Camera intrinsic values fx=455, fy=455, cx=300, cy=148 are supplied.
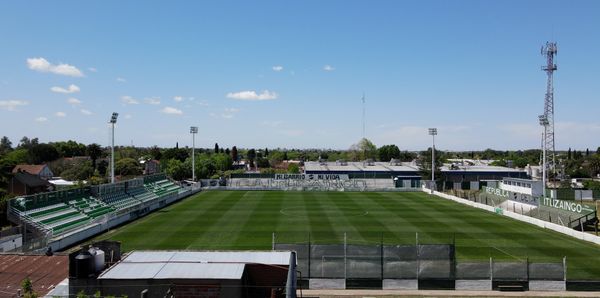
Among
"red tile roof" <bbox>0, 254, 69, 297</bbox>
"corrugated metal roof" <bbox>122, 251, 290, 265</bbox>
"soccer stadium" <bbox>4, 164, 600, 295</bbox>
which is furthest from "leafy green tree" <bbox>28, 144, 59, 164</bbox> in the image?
"corrugated metal roof" <bbox>122, 251, 290, 265</bbox>

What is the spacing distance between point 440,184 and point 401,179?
862 cm

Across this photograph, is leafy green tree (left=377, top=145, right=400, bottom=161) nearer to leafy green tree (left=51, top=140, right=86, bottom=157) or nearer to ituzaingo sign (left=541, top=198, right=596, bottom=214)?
leafy green tree (left=51, top=140, right=86, bottom=157)

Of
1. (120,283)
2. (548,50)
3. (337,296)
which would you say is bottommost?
(337,296)

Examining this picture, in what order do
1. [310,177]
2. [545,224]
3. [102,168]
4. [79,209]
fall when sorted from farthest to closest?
[102,168]
[310,177]
[79,209]
[545,224]

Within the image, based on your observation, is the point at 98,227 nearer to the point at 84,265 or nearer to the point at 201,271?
the point at 84,265

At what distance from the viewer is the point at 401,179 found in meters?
96.9

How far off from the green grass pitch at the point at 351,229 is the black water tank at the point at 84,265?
1803 cm

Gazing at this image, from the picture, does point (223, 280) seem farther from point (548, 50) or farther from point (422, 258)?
point (548, 50)

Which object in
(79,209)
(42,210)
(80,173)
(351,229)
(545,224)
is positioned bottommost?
(351,229)

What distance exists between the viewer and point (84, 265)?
44.8 ft

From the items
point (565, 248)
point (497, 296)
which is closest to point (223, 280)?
point (497, 296)

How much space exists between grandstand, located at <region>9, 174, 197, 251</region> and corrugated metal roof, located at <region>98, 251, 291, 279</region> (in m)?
19.6

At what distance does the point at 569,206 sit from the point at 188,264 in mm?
40151

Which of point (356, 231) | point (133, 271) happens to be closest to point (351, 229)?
point (356, 231)
